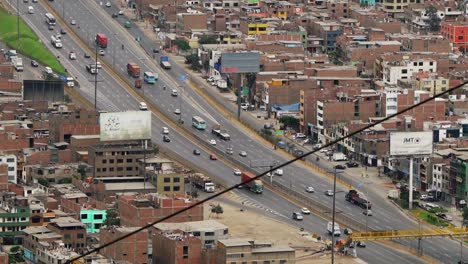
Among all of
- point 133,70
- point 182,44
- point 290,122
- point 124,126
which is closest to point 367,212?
point 124,126

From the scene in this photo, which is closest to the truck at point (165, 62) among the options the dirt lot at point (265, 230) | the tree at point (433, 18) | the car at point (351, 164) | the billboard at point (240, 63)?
the billboard at point (240, 63)

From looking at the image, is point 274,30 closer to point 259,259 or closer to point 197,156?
point 197,156

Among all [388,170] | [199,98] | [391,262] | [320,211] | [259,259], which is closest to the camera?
[259,259]

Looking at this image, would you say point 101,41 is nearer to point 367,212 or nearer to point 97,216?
point 367,212

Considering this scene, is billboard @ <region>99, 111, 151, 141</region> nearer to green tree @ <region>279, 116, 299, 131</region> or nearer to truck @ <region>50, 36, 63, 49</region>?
green tree @ <region>279, 116, 299, 131</region>

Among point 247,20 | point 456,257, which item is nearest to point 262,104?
point 247,20

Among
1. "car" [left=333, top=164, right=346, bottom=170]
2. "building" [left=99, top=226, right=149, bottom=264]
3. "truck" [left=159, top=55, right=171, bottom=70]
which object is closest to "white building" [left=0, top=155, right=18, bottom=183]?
"car" [left=333, top=164, right=346, bottom=170]
